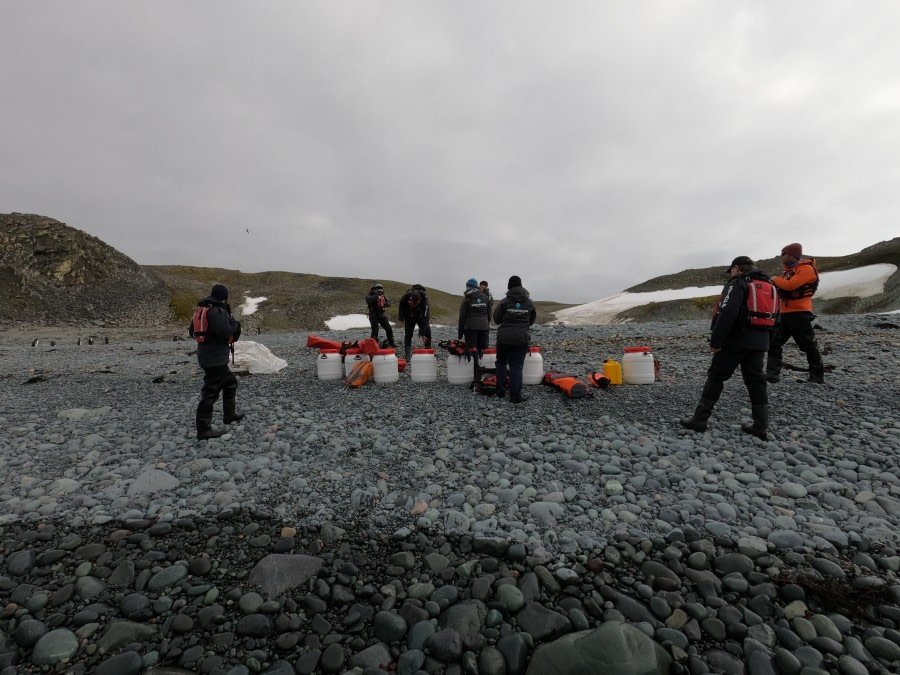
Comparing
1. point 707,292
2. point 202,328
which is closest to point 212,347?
point 202,328

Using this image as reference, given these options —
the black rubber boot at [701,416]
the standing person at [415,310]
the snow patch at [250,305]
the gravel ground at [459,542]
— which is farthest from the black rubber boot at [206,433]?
the snow patch at [250,305]

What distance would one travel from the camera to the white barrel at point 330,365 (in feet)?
37.0

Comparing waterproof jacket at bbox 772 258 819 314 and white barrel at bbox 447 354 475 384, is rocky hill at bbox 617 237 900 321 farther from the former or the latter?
white barrel at bbox 447 354 475 384

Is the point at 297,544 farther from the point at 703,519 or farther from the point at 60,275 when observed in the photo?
the point at 60,275

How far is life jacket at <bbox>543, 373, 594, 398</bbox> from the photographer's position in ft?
28.6

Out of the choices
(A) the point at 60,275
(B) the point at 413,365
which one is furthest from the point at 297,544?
(A) the point at 60,275

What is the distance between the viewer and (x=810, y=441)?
658 centimetres

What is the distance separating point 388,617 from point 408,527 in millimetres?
1197

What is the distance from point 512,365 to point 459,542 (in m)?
4.96

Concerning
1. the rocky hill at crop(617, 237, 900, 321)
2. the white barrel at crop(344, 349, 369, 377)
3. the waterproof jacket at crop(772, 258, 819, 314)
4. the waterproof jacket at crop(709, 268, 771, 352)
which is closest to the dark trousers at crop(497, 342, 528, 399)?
the waterproof jacket at crop(709, 268, 771, 352)

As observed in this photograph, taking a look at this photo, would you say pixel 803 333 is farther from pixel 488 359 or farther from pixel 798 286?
pixel 488 359

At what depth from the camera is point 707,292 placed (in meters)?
55.6

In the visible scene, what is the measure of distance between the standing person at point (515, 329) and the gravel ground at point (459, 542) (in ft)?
3.16

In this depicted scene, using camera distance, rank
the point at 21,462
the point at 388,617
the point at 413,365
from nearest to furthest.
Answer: the point at 388,617 < the point at 21,462 < the point at 413,365
